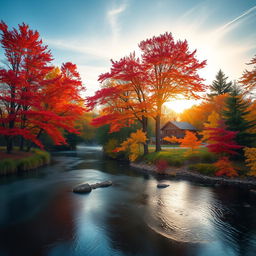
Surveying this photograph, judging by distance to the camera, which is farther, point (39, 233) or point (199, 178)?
point (199, 178)

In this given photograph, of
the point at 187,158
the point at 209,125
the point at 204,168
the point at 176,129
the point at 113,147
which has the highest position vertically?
the point at 176,129

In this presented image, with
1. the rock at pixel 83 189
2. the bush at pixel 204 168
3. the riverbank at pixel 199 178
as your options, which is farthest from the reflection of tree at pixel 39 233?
the bush at pixel 204 168

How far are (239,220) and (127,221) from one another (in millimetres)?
5651

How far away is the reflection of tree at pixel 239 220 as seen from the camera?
21.0 feet

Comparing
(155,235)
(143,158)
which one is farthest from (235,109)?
(155,235)

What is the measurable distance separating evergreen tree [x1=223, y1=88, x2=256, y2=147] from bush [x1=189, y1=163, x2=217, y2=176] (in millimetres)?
3587

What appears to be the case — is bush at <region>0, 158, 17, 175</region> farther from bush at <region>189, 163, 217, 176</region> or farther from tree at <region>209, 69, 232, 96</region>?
tree at <region>209, 69, 232, 96</region>

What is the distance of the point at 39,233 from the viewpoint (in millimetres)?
7098

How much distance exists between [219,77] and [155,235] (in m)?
49.0

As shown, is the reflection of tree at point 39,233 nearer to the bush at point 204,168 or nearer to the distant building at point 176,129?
the bush at point 204,168

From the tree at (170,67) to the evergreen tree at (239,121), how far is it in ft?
11.9

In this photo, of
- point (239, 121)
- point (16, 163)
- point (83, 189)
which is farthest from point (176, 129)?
point (16, 163)

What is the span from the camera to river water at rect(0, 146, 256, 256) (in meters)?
6.18

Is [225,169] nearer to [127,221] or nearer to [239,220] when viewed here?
[239,220]
